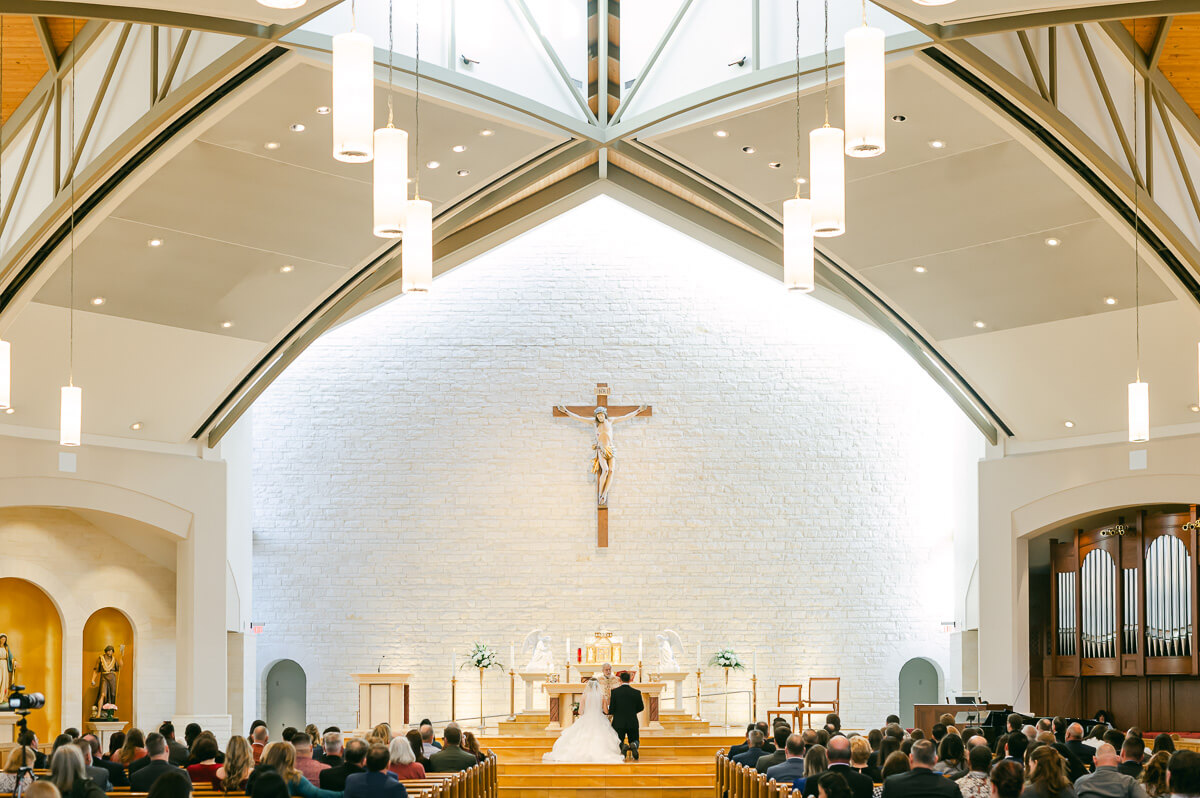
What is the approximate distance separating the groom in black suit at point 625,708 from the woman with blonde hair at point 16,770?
20.7ft

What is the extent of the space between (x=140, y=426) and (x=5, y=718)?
11.1 feet

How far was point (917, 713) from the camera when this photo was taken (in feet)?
44.5

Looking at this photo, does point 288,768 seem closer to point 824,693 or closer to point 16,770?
point 16,770

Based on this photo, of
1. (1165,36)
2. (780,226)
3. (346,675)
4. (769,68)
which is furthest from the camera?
(346,675)

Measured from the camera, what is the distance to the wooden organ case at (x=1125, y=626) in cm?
1305

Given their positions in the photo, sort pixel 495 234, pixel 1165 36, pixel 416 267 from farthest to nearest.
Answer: pixel 495 234 → pixel 1165 36 → pixel 416 267

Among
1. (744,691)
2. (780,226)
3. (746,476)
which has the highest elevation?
(780,226)

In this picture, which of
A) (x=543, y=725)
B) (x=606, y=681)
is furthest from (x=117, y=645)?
(x=606, y=681)

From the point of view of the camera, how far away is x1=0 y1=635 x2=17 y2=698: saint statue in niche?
43.3 ft

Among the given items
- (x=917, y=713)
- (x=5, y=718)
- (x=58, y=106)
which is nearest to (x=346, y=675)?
(x=5, y=718)

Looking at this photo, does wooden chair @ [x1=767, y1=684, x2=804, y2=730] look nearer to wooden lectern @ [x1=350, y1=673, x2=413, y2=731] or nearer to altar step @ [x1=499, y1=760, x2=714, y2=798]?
altar step @ [x1=499, y1=760, x2=714, y2=798]

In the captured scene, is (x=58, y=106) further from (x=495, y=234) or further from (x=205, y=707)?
(x=205, y=707)

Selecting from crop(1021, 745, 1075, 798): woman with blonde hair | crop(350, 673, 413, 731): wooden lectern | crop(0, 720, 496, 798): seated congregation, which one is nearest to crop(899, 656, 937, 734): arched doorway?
crop(350, 673, 413, 731): wooden lectern

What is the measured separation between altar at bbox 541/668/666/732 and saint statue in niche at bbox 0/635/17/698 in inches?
212
